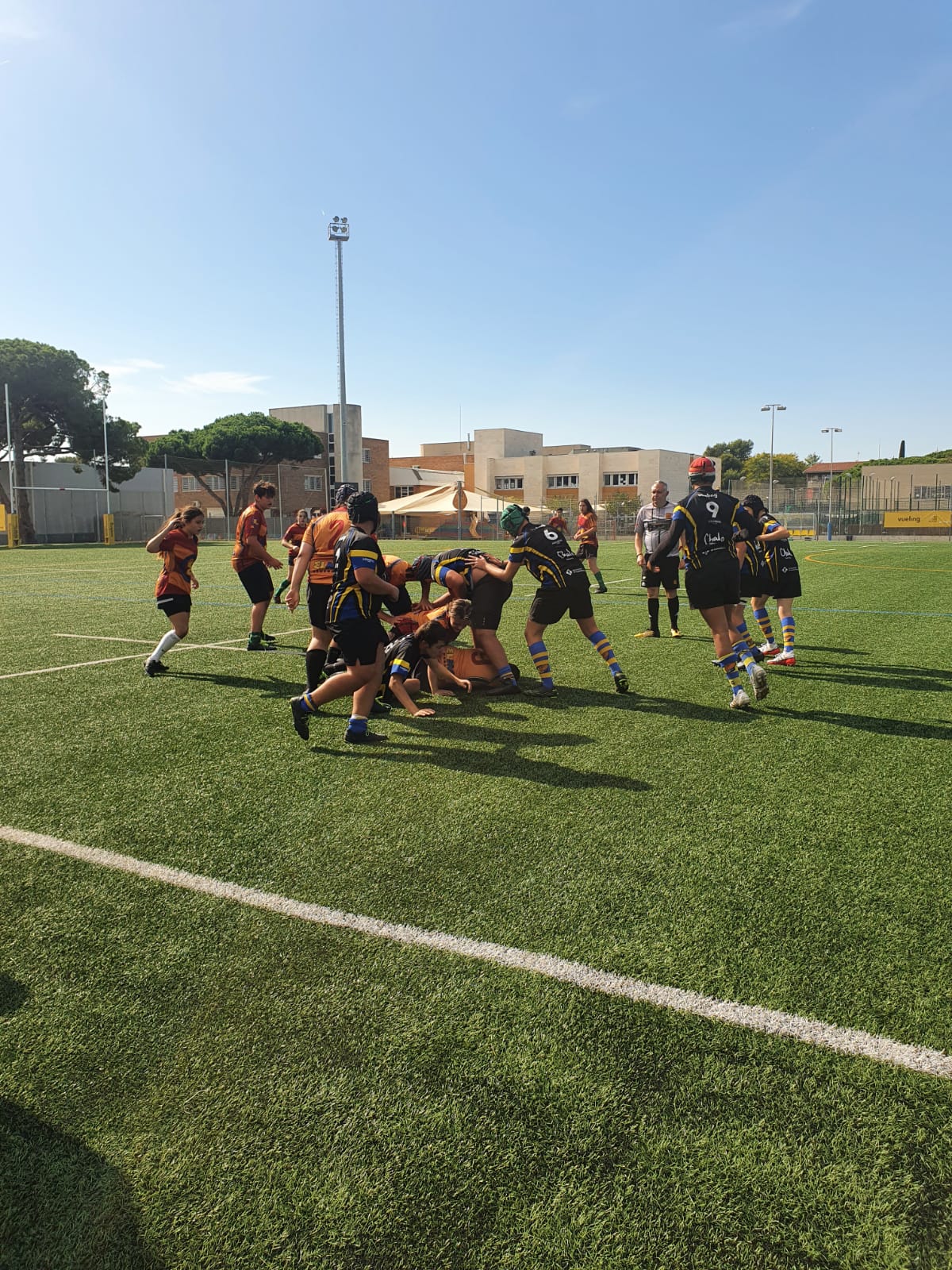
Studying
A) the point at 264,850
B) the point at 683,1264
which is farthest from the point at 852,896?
the point at 264,850

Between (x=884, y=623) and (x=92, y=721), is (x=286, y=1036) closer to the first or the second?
(x=92, y=721)

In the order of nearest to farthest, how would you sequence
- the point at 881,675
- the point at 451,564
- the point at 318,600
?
the point at 451,564
the point at 318,600
the point at 881,675

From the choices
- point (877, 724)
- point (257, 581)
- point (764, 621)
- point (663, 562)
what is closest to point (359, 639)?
point (877, 724)

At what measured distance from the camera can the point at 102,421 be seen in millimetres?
49656

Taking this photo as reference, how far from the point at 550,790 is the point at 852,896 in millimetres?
1833

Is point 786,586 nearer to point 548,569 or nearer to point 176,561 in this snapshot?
point 548,569

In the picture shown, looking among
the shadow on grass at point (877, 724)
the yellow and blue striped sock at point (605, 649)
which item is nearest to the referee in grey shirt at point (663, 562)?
the yellow and blue striped sock at point (605, 649)

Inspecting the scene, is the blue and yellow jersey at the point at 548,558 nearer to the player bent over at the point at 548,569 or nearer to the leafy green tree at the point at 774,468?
the player bent over at the point at 548,569

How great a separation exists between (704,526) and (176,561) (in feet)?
17.4

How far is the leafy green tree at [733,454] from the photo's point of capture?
11481cm

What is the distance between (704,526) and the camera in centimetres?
696

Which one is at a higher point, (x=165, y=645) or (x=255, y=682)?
(x=165, y=645)

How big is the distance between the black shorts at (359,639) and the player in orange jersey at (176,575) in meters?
3.42

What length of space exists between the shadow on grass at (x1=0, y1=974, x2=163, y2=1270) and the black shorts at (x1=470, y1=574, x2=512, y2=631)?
556cm
